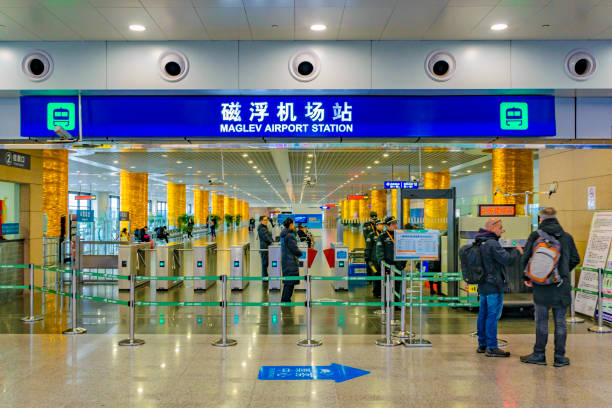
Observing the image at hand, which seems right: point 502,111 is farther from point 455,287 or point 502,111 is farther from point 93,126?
point 93,126

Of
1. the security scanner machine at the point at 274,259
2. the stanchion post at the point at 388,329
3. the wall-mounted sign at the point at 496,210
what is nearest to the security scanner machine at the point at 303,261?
the security scanner machine at the point at 274,259

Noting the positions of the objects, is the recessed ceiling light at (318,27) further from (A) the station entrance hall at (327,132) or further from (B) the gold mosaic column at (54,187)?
(B) the gold mosaic column at (54,187)

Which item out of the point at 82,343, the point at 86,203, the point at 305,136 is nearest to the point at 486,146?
the point at 305,136

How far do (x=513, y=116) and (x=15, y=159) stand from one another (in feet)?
31.1

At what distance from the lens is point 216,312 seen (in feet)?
29.1

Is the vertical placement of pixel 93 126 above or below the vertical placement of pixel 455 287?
above

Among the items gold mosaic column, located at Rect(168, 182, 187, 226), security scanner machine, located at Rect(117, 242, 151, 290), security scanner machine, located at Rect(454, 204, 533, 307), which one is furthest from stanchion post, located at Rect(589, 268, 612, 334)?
gold mosaic column, located at Rect(168, 182, 187, 226)

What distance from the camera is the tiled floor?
4.45 m

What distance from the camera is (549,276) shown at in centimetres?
538

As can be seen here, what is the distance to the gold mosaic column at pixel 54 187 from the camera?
52.1 feet

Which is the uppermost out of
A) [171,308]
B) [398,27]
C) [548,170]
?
[398,27]

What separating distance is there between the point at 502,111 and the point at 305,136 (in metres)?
2.75

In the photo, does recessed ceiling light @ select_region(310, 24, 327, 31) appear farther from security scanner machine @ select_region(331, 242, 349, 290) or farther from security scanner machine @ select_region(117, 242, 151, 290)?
security scanner machine @ select_region(117, 242, 151, 290)

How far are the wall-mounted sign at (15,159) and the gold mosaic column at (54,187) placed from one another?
5888 millimetres
